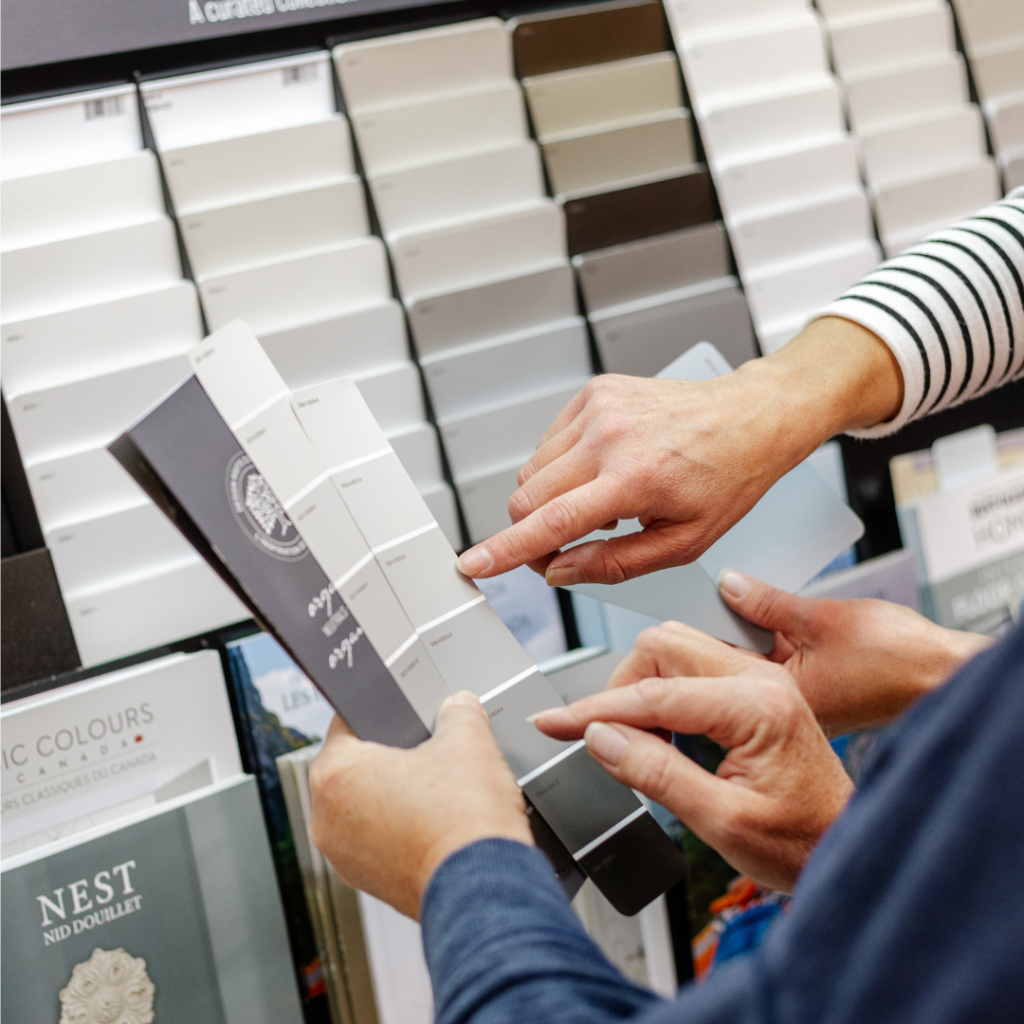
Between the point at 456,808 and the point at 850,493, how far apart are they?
118cm

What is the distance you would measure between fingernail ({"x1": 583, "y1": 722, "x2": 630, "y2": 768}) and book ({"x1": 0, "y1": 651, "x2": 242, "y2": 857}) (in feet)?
1.91

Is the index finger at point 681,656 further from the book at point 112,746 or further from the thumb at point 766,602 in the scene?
the book at point 112,746

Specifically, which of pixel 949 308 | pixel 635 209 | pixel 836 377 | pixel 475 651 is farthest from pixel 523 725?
pixel 635 209

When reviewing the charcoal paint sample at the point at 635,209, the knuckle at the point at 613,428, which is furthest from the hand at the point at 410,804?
the charcoal paint sample at the point at 635,209

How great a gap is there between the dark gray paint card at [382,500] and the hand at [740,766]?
0.25 m

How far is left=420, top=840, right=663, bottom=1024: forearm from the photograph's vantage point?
0.45 metres

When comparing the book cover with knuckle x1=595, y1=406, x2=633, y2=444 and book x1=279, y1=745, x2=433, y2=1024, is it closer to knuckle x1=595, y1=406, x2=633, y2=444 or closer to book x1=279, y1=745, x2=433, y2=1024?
book x1=279, y1=745, x2=433, y2=1024

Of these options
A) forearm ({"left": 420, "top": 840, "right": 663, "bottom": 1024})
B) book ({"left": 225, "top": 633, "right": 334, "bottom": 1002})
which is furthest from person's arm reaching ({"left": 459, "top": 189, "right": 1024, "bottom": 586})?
book ({"left": 225, "top": 633, "right": 334, "bottom": 1002})

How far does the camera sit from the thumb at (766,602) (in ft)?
3.27

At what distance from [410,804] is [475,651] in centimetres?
21

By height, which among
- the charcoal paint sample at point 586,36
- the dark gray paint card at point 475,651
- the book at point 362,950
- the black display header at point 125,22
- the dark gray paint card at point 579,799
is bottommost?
the book at point 362,950

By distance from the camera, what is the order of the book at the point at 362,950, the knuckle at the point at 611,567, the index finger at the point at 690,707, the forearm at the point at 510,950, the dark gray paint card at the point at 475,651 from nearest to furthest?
the forearm at the point at 510,950 → the index finger at the point at 690,707 → the dark gray paint card at the point at 475,651 → the knuckle at the point at 611,567 → the book at the point at 362,950

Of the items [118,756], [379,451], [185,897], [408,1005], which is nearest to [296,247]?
[379,451]

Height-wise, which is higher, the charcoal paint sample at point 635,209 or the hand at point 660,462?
the charcoal paint sample at point 635,209
